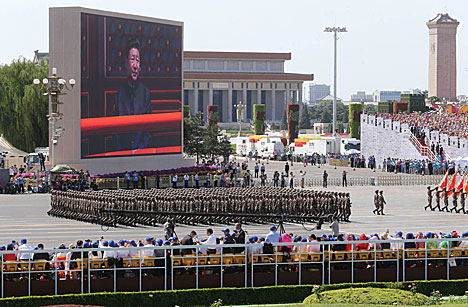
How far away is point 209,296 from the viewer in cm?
1931

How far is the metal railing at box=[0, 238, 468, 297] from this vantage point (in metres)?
18.9

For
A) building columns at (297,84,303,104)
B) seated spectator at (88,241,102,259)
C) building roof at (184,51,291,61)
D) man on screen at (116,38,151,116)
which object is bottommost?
seated spectator at (88,241,102,259)

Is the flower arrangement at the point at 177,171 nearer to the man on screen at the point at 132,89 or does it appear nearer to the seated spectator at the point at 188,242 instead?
the man on screen at the point at 132,89

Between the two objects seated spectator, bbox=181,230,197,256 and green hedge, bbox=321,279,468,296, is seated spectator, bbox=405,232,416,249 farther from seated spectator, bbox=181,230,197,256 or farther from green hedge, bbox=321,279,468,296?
seated spectator, bbox=181,230,197,256

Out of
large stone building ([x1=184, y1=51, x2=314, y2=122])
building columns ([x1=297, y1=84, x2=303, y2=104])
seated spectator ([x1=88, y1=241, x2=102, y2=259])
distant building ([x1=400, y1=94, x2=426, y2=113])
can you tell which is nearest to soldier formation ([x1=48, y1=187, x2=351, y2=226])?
seated spectator ([x1=88, y1=241, x2=102, y2=259])

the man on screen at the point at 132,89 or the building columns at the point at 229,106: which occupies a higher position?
the building columns at the point at 229,106

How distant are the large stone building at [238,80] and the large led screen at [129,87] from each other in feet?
342

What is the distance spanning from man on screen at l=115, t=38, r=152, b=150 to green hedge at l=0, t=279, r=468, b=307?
113 feet

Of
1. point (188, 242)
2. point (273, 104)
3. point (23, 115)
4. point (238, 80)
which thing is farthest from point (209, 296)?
point (273, 104)

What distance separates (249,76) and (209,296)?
484 feet

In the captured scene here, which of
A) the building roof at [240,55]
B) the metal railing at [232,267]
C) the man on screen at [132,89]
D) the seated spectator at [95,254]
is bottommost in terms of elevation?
the metal railing at [232,267]

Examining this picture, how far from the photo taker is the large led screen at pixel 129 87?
51062 mm

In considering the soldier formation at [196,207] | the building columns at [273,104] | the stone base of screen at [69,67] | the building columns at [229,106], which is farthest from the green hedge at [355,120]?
the building columns at [273,104]

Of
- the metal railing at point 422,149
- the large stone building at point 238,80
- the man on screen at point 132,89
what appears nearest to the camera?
the man on screen at point 132,89
